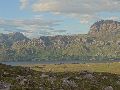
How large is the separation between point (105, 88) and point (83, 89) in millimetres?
3965

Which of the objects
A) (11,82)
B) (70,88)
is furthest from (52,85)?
(11,82)

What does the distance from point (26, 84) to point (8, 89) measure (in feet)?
12.6

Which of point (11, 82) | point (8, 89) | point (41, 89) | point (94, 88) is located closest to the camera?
point (8, 89)

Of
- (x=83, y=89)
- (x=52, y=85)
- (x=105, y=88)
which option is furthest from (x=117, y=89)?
(x=52, y=85)

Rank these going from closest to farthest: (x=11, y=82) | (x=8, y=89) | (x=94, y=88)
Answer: (x=8, y=89) → (x=11, y=82) → (x=94, y=88)

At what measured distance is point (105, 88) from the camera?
36.9 m

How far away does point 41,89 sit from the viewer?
3012 cm

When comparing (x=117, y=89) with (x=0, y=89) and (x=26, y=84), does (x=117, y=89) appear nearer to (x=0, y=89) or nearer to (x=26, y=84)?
(x=26, y=84)

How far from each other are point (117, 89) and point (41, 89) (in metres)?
12.0

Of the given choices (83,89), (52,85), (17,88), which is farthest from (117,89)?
(17,88)

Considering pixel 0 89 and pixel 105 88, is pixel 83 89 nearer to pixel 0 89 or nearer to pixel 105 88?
pixel 105 88

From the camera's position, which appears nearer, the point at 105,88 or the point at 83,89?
the point at 83,89

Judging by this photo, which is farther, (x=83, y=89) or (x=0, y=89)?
(x=83, y=89)

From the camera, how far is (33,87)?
30.5 metres
